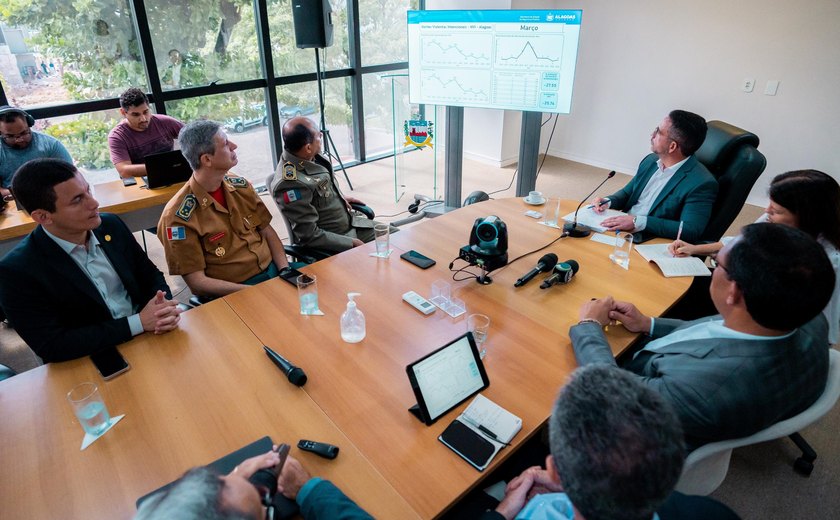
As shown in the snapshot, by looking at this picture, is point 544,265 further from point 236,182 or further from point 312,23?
point 312,23

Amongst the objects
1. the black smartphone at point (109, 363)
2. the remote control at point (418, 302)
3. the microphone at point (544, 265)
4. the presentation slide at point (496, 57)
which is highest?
the presentation slide at point (496, 57)

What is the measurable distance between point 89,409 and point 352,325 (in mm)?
807

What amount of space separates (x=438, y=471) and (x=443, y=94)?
344 cm

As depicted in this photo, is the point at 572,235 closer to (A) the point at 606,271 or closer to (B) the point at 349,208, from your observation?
(A) the point at 606,271

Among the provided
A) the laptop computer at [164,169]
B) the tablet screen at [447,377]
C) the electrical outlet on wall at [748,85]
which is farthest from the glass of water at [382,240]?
the electrical outlet on wall at [748,85]

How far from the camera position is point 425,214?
4.40m

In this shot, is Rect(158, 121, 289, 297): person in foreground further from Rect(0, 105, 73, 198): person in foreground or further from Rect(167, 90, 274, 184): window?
Rect(167, 90, 274, 184): window

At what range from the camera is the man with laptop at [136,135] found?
3439 mm

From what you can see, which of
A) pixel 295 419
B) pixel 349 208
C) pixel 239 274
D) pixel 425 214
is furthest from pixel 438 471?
pixel 425 214

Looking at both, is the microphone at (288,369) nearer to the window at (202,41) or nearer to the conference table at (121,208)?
the conference table at (121,208)

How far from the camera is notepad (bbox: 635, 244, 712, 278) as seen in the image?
82.6 inches

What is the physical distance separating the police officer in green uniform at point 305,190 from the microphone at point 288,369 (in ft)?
3.60

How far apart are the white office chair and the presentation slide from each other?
2804mm

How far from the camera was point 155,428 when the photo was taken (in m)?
1.32
